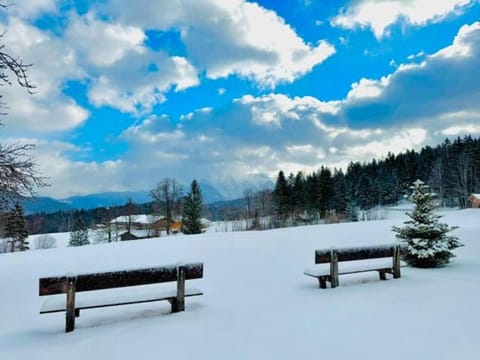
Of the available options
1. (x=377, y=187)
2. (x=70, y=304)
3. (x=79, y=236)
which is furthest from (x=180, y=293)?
(x=377, y=187)

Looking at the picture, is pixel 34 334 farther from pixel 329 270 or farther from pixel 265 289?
pixel 329 270

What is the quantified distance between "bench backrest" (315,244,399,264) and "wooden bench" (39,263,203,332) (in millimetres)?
2665

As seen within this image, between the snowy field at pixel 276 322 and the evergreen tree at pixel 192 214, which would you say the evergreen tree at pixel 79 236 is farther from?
the snowy field at pixel 276 322

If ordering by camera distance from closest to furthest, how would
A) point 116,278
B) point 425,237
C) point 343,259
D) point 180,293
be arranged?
point 116,278 < point 180,293 < point 343,259 < point 425,237

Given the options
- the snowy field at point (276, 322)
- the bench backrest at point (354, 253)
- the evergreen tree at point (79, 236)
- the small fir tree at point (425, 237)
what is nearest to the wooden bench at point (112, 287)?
the snowy field at point (276, 322)

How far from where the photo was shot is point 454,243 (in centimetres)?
1004

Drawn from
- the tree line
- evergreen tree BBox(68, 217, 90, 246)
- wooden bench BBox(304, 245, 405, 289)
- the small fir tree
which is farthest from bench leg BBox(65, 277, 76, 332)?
the tree line

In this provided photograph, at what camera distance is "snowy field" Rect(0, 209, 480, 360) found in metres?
3.99

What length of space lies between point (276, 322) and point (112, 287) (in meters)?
2.57

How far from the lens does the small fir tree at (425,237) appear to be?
31.4ft

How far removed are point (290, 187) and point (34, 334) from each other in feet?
202

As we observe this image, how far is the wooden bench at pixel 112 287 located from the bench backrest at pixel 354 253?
2.67 meters

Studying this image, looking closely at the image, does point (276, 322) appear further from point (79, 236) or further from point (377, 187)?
point (377, 187)

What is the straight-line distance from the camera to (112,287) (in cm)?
524
